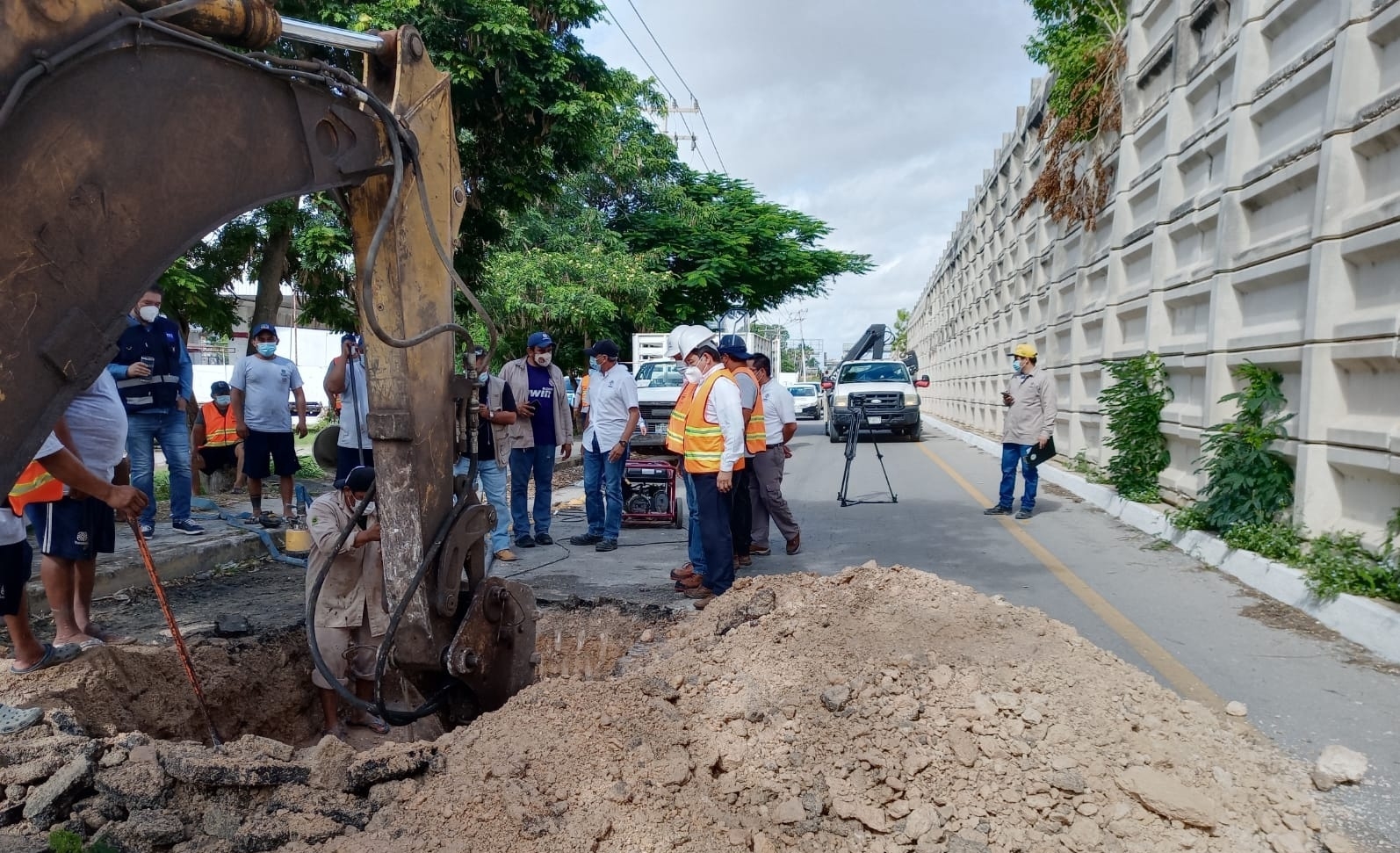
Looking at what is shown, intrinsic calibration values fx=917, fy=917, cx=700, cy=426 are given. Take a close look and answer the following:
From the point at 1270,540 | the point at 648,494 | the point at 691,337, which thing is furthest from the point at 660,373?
the point at 1270,540

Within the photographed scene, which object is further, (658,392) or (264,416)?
(658,392)

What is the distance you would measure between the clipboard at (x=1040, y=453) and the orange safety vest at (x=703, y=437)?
4488 mm

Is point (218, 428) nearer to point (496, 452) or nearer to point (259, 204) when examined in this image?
point (496, 452)

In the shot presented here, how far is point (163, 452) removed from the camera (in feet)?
24.4

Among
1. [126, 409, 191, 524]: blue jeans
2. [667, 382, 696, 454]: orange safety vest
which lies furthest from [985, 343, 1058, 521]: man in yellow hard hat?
[126, 409, 191, 524]: blue jeans

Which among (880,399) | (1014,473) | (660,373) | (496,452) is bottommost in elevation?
(1014,473)

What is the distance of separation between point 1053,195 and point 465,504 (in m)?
11.5

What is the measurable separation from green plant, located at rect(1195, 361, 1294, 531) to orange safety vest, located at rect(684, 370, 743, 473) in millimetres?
3742

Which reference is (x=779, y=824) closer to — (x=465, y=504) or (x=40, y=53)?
(x=465, y=504)

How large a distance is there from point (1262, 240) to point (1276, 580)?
9.45ft

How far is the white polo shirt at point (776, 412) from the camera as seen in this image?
310 inches

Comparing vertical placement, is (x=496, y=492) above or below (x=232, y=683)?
above

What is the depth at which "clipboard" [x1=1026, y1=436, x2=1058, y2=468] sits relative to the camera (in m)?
9.34

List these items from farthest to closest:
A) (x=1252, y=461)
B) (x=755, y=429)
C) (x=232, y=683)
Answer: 1. (x=755, y=429)
2. (x=1252, y=461)
3. (x=232, y=683)
